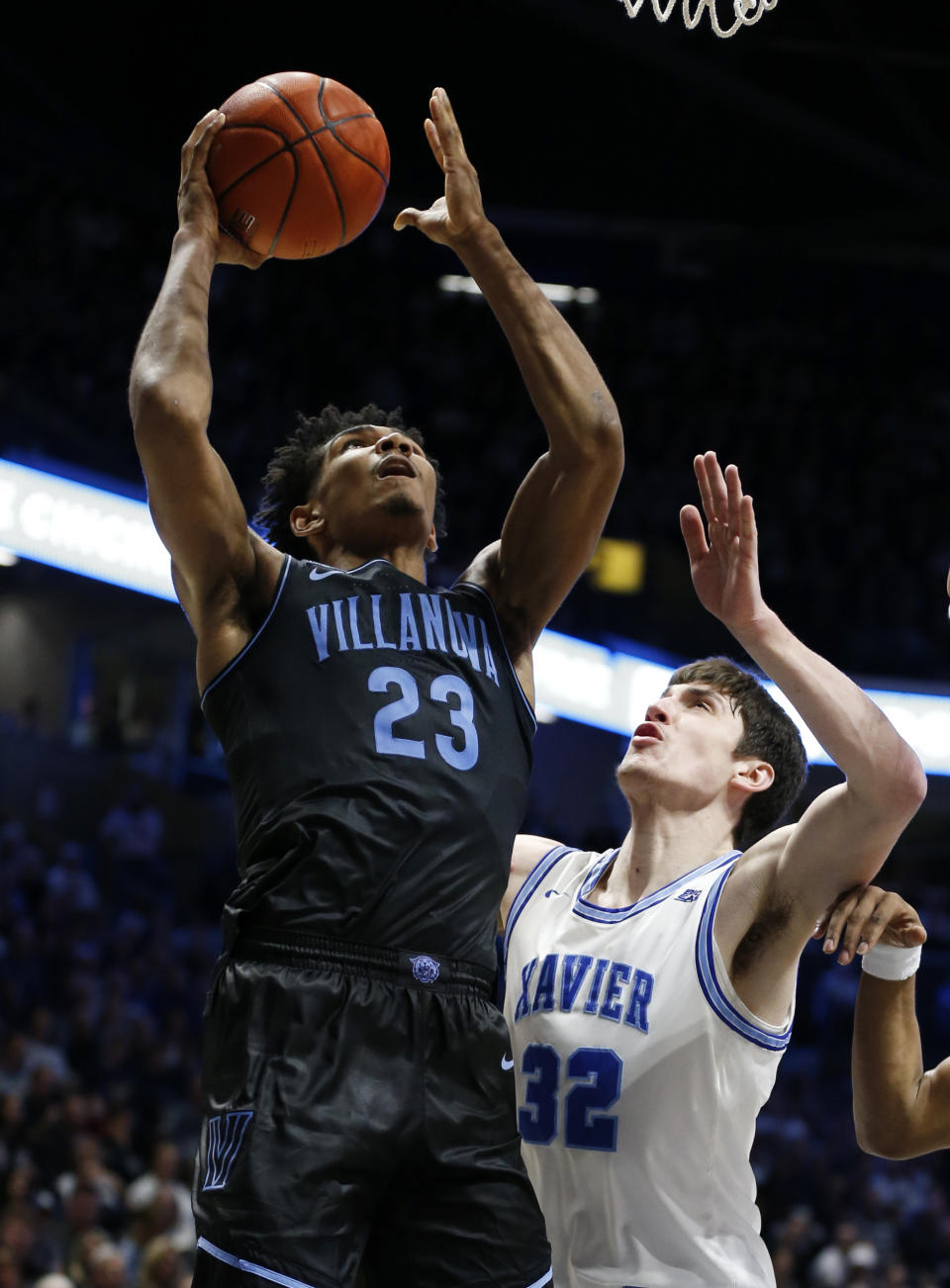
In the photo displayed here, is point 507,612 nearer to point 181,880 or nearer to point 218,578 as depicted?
point 218,578

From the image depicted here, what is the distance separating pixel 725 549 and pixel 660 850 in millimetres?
788

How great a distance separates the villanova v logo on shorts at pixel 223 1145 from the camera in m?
2.43

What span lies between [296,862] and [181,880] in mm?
12106

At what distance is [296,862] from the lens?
2588 millimetres

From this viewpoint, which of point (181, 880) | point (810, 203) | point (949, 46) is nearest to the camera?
point (949, 46)

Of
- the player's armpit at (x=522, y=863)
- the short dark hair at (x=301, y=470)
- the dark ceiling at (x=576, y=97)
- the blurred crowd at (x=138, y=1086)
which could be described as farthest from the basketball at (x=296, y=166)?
the dark ceiling at (x=576, y=97)

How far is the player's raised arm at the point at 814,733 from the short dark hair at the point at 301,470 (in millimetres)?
572

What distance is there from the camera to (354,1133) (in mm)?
2432

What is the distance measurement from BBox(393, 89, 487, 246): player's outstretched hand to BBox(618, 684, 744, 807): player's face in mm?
1135

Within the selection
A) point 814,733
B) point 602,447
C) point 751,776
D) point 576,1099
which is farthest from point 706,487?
point 576,1099

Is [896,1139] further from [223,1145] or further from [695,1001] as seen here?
[223,1145]

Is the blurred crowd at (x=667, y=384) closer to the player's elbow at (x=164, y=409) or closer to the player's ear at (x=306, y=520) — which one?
the player's ear at (x=306, y=520)

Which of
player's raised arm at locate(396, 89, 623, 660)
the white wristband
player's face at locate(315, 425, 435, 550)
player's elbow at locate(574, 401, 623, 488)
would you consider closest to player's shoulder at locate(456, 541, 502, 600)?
player's raised arm at locate(396, 89, 623, 660)

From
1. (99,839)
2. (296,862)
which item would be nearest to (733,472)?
(296,862)
